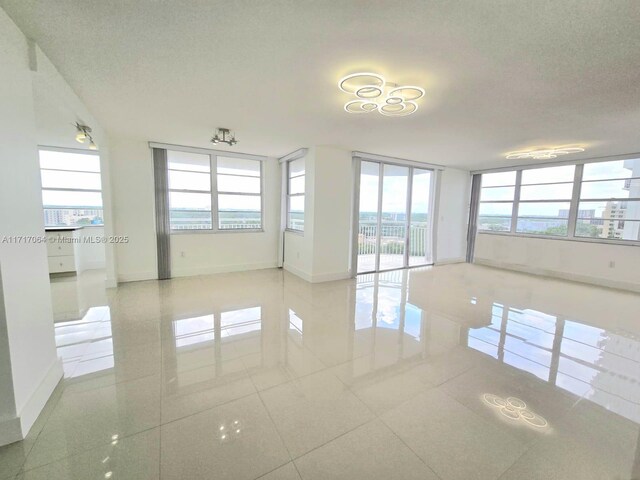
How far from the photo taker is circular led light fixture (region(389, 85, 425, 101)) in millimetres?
2240

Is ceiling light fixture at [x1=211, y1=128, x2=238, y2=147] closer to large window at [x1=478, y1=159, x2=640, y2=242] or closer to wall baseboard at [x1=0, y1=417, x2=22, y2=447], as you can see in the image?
wall baseboard at [x1=0, y1=417, x2=22, y2=447]

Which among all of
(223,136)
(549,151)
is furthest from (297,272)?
(549,151)

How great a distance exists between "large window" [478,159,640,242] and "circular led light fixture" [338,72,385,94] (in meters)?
5.85

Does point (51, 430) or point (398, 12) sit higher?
point (398, 12)

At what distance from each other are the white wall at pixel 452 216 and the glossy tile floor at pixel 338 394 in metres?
3.30

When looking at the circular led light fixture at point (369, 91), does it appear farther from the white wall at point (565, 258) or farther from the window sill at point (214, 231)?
the white wall at point (565, 258)

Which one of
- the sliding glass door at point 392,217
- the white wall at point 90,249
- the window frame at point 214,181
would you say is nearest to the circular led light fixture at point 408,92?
the sliding glass door at point 392,217

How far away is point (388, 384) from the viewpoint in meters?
2.07

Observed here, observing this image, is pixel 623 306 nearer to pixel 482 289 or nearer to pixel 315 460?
pixel 482 289

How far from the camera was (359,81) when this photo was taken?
7.38 ft

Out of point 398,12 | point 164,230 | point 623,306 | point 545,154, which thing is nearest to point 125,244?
point 164,230

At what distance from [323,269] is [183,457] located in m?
3.74

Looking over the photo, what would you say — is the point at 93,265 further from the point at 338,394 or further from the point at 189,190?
the point at 338,394

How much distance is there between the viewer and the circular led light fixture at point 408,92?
7.35 ft
